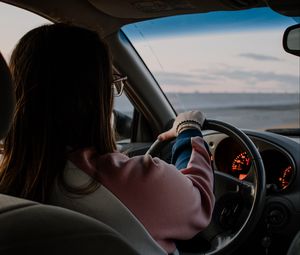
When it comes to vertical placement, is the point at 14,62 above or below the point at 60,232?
above

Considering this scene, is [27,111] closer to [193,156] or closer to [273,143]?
[193,156]

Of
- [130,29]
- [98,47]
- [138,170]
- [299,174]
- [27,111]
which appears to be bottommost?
[299,174]

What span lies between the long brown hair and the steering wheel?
0.99 meters

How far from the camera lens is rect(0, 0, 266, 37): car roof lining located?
11.1 feet

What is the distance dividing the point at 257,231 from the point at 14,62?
1964 millimetres

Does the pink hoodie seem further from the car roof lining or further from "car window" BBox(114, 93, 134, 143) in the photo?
"car window" BBox(114, 93, 134, 143)

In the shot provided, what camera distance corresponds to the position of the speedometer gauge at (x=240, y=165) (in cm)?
353

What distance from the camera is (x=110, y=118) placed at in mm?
2047

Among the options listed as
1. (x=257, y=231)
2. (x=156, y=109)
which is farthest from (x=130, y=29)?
(x=257, y=231)

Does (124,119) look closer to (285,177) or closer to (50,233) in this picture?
(285,177)

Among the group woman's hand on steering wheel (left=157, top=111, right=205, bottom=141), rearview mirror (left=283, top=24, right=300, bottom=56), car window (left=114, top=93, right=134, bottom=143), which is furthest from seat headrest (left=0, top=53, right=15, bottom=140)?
car window (left=114, top=93, right=134, bottom=143)

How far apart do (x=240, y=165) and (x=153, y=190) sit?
66.7 inches

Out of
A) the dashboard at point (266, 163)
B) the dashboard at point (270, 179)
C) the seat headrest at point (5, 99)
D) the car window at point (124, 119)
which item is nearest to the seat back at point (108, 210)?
the seat headrest at point (5, 99)

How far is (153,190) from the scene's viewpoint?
6.41 feet
